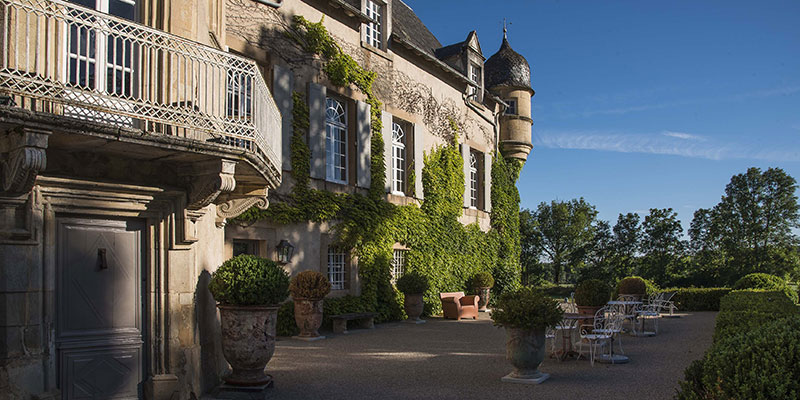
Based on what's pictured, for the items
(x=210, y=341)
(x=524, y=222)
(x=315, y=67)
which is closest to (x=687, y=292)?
(x=315, y=67)

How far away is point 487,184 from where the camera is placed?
2331 cm

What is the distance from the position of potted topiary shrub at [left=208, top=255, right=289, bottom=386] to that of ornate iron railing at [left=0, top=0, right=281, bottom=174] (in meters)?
1.41

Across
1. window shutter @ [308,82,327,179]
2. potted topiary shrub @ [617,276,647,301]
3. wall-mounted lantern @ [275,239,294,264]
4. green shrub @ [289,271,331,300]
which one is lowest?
potted topiary shrub @ [617,276,647,301]

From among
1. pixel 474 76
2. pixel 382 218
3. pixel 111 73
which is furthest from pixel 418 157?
pixel 111 73

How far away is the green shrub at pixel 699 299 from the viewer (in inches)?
898

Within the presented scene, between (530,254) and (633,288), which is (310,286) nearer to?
(633,288)

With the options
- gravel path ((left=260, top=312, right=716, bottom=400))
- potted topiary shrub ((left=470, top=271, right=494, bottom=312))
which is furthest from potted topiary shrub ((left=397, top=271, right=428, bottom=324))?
potted topiary shrub ((left=470, top=271, right=494, bottom=312))

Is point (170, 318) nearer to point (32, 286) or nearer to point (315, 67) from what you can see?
point (32, 286)

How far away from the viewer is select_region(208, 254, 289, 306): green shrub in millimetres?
7383

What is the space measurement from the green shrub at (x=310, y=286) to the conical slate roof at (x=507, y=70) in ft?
48.8

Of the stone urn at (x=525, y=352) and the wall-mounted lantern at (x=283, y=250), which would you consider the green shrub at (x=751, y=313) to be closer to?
the stone urn at (x=525, y=352)

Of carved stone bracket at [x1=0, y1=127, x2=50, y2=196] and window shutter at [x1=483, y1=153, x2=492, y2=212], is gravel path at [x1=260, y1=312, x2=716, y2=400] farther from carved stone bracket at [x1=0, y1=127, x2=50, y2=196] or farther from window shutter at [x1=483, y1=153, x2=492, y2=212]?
window shutter at [x1=483, y1=153, x2=492, y2=212]

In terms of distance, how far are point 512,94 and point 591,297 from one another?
1394 centimetres

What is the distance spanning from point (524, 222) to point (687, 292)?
28.2 meters
